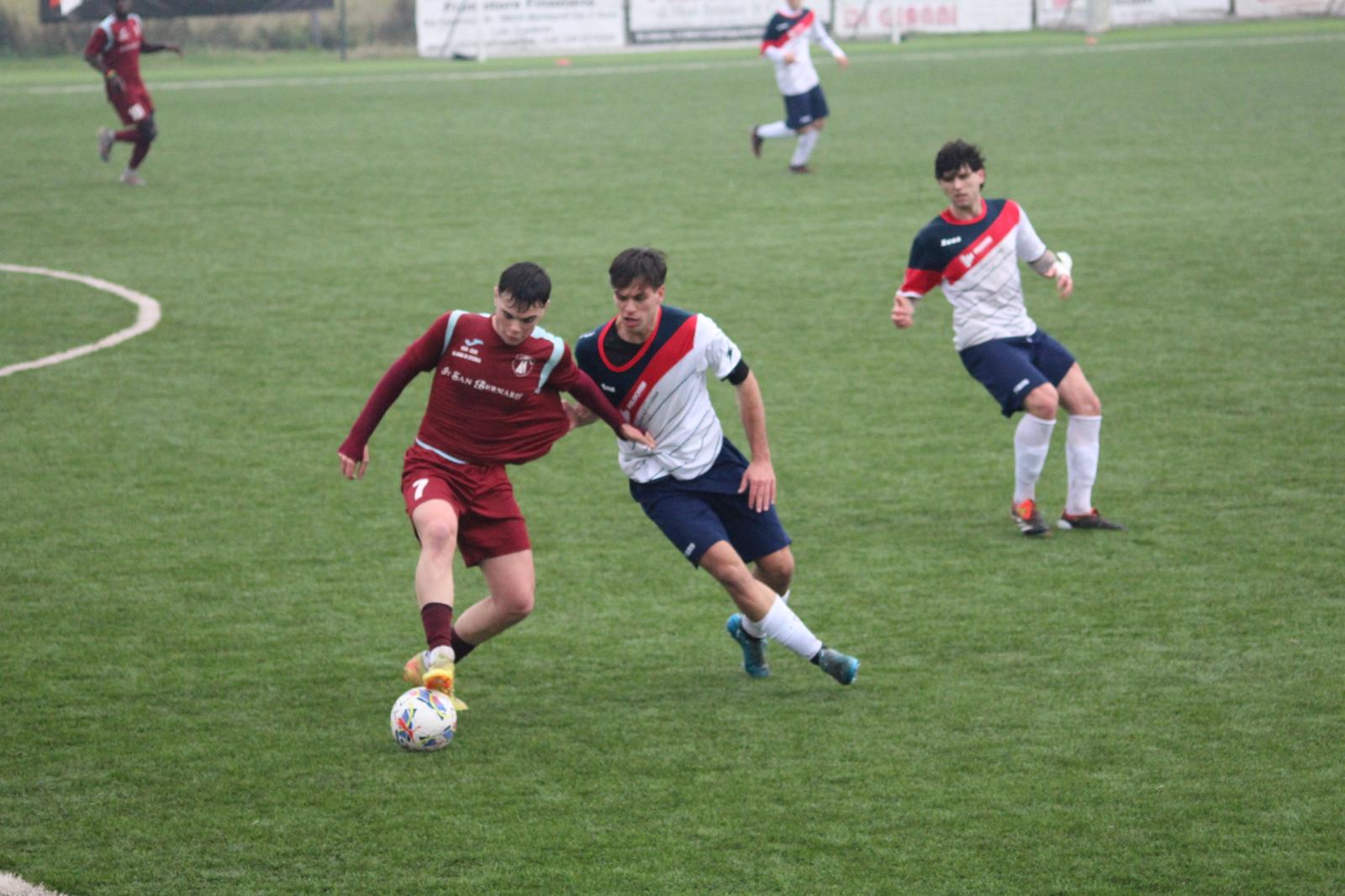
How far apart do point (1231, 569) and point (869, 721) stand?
268cm

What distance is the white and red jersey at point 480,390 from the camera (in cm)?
650

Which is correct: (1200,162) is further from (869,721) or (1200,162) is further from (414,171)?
(869,721)

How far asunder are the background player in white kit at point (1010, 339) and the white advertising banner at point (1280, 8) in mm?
40021

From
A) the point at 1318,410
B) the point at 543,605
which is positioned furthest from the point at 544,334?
the point at 1318,410

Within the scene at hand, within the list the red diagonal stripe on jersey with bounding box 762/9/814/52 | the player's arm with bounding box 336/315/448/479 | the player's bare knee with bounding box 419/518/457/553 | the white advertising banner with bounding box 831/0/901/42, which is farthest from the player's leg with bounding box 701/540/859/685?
the white advertising banner with bounding box 831/0/901/42

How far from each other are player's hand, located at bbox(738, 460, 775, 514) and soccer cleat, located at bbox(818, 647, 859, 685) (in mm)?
666

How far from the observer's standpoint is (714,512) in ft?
22.3

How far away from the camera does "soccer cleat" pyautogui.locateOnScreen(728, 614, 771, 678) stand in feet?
22.9

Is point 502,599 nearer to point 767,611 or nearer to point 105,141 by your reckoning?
point 767,611

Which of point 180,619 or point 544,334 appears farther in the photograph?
point 180,619

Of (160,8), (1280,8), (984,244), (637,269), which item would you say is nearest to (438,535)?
(637,269)

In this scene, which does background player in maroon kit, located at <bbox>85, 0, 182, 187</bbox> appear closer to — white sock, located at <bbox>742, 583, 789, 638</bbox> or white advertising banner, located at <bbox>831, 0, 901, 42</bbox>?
white sock, located at <bbox>742, 583, 789, 638</bbox>

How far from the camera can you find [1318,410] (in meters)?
10.8

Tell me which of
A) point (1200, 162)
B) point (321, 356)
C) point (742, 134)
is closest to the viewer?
point (321, 356)
